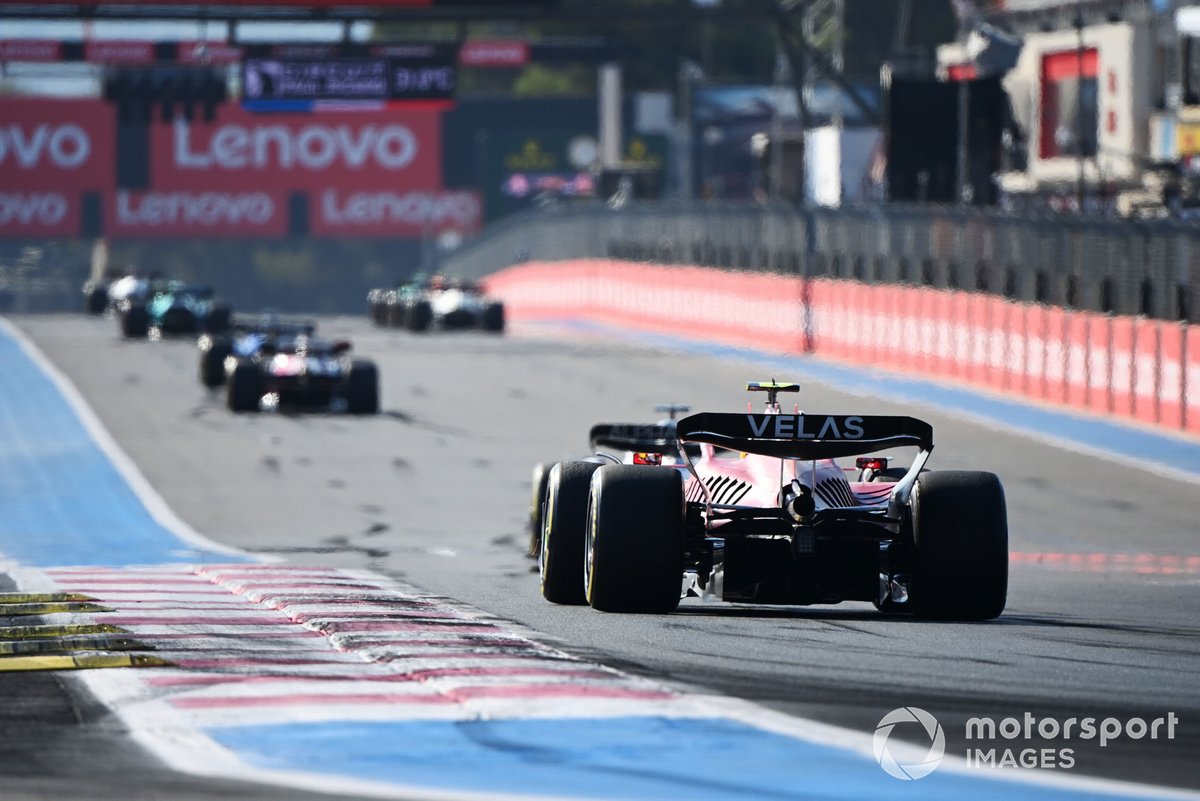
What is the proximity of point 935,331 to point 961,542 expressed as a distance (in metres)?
24.1

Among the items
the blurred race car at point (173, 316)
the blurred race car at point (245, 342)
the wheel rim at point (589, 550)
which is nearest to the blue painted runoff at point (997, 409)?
the blurred race car at point (245, 342)

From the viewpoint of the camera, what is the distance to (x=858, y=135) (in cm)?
5916

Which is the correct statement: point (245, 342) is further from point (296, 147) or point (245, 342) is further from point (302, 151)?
point (302, 151)

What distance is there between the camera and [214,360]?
117 feet

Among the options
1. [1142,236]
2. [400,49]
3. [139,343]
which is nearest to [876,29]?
[400,49]

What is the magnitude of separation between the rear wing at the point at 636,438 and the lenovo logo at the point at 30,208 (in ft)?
256

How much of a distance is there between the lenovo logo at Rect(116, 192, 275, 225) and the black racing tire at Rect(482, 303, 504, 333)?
1658 inches

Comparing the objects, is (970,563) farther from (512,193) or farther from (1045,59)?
(512,193)

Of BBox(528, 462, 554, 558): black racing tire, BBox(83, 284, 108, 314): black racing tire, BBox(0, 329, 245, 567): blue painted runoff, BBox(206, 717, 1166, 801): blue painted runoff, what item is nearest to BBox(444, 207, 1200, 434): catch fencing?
BBox(83, 284, 108, 314): black racing tire

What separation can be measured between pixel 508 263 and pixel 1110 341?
43.6 m

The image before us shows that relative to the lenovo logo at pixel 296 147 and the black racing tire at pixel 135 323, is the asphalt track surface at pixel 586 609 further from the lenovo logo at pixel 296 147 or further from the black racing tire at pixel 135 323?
the lenovo logo at pixel 296 147

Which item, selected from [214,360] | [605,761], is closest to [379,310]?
[214,360]

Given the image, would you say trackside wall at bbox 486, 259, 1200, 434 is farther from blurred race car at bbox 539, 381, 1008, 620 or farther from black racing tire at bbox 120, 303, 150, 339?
blurred race car at bbox 539, 381, 1008, 620

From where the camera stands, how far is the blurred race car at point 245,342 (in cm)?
3347
